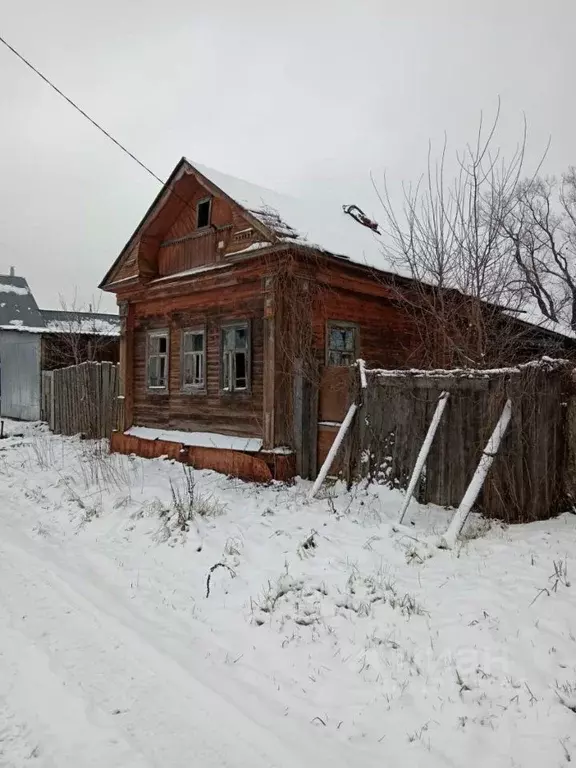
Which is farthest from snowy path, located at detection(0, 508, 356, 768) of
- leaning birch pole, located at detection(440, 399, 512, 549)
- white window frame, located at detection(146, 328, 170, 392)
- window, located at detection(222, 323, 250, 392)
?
white window frame, located at detection(146, 328, 170, 392)

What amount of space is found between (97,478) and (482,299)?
7331 millimetres

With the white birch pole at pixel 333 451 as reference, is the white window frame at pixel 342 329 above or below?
above

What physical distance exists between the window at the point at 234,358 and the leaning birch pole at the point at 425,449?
500 cm

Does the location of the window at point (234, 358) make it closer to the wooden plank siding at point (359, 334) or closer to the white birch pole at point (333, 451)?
the wooden plank siding at point (359, 334)

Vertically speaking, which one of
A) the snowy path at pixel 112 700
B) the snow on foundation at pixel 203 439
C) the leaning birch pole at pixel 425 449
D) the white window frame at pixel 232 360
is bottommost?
the snowy path at pixel 112 700

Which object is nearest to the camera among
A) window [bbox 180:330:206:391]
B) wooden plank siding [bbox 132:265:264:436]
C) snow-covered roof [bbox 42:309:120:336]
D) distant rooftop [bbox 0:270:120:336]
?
wooden plank siding [bbox 132:265:264:436]

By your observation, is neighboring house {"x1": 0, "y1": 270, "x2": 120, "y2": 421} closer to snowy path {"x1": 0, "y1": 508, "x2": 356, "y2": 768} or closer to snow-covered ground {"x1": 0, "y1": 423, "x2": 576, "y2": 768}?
snow-covered ground {"x1": 0, "y1": 423, "x2": 576, "y2": 768}

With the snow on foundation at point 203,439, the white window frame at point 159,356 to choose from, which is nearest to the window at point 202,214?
the white window frame at point 159,356

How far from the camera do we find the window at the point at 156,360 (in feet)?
43.4

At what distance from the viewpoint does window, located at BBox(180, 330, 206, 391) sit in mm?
12078

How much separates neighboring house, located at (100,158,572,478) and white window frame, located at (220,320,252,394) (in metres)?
0.03

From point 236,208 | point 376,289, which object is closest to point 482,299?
point 376,289

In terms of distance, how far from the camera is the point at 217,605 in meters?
4.54

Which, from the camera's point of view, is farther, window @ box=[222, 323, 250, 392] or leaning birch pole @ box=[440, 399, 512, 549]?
window @ box=[222, 323, 250, 392]
